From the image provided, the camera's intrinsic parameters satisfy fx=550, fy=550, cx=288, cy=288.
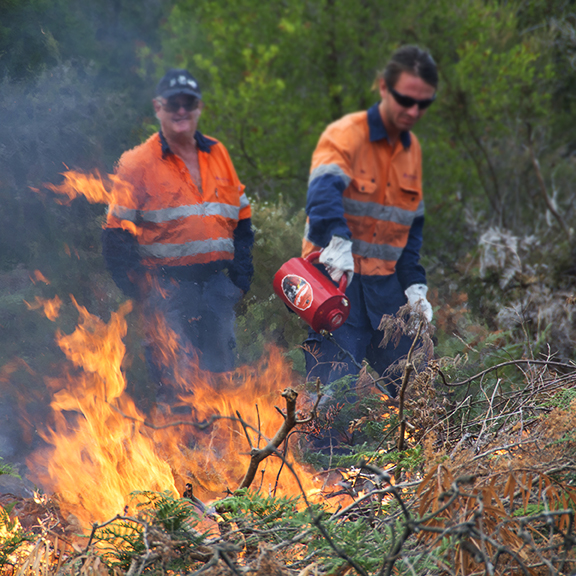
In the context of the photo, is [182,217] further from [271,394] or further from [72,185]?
[271,394]

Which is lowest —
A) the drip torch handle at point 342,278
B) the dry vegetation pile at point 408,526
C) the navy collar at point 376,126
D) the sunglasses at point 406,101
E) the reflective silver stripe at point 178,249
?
the dry vegetation pile at point 408,526

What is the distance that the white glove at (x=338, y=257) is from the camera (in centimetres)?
343

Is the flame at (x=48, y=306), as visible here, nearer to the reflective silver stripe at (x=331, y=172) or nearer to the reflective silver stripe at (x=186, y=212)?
the reflective silver stripe at (x=186, y=212)

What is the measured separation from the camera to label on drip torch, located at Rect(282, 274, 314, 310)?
332 cm

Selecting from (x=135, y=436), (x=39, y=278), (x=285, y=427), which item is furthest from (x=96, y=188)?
(x=285, y=427)

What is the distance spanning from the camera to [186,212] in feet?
12.2

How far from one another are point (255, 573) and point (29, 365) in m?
3.19

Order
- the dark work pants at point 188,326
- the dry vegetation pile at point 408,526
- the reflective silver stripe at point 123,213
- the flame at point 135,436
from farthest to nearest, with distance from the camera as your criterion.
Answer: the dark work pants at point 188,326, the reflective silver stripe at point 123,213, the flame at point 135,436, the dry vegetation pile at point 408,526

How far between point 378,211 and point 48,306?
8.23ft

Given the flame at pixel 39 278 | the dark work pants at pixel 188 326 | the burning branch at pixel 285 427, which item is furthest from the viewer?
the flame at pixel 39 278

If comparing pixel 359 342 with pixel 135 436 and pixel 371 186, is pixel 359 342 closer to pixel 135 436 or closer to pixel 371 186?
pixel 371 186

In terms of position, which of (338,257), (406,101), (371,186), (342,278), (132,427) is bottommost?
(132,427)

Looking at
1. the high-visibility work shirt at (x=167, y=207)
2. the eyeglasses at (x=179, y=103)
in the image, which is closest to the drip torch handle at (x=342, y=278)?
the high-visibility work shirt at (x=167, y=207)

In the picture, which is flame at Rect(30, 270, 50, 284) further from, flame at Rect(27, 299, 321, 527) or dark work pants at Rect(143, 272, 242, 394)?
dark work pants at Rect(143, 272, 242, 394)
